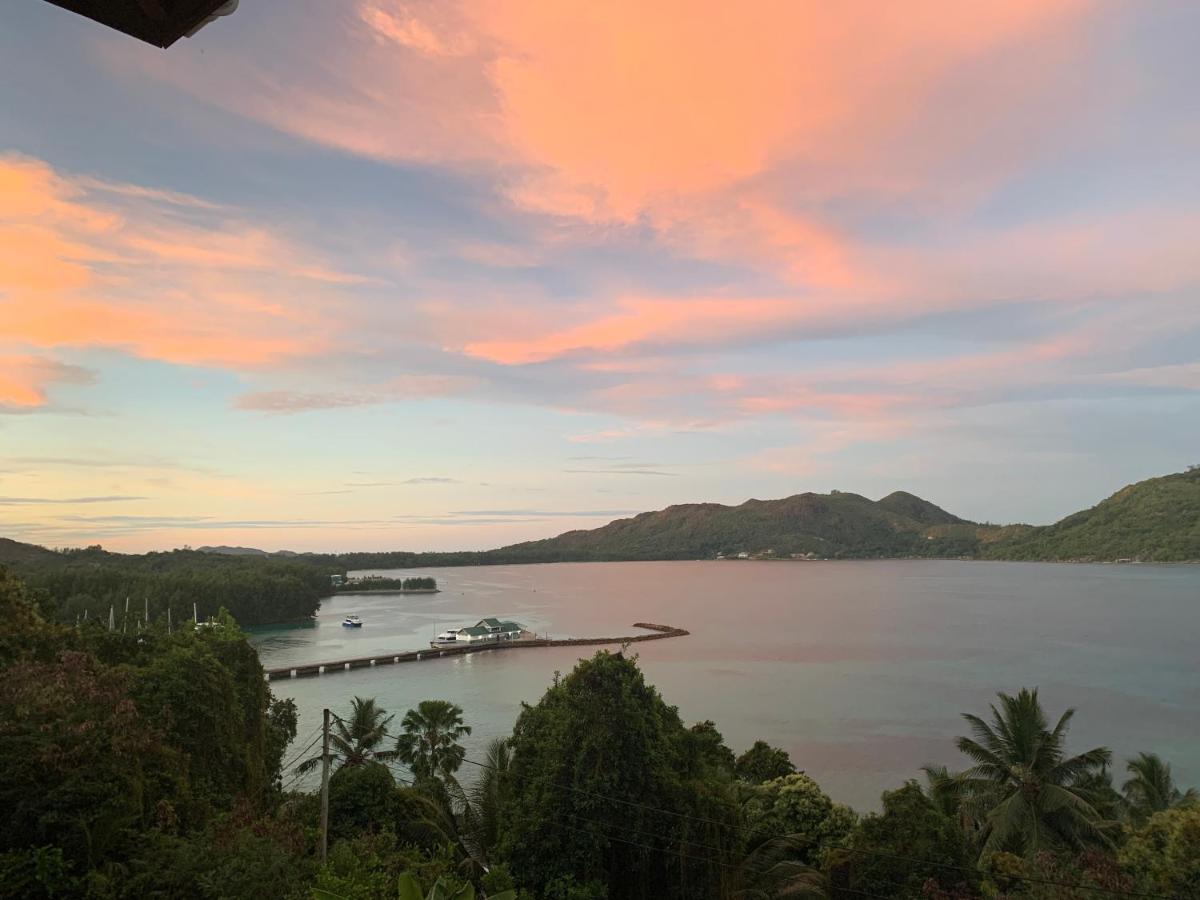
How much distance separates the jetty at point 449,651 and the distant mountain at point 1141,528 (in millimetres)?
139500

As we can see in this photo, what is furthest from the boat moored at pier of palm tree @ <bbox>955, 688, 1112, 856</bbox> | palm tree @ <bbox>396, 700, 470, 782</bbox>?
palm tree @ <bbox>955, 688, 1112, 856</bbox>

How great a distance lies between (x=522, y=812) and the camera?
48.6 ft

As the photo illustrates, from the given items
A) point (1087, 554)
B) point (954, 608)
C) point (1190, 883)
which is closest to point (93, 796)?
point (1190, 883)

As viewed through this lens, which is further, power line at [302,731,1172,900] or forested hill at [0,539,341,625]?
forested hill at [0,539,341,625]

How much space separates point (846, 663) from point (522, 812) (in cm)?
4621

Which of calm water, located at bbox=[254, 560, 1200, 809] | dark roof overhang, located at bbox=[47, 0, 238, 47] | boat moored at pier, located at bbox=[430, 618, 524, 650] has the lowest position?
calm water, located at bbox=[254, 560, 1200, 809]

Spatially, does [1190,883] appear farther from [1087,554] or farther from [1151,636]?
[1087,554]

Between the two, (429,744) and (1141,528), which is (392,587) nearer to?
(429,744)

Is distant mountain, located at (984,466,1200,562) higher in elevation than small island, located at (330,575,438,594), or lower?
higher

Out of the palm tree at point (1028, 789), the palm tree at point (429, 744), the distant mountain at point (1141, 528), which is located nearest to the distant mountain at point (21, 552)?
the palm tree at point (429, 744)

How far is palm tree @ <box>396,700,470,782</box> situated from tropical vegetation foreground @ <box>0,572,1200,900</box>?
1765mm

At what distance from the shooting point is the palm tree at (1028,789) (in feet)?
51.2

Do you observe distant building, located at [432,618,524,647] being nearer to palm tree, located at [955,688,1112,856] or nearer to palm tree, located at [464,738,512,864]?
palm tree, located at [464,738,512,864]

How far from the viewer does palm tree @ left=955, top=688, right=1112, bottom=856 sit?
15.6 m
